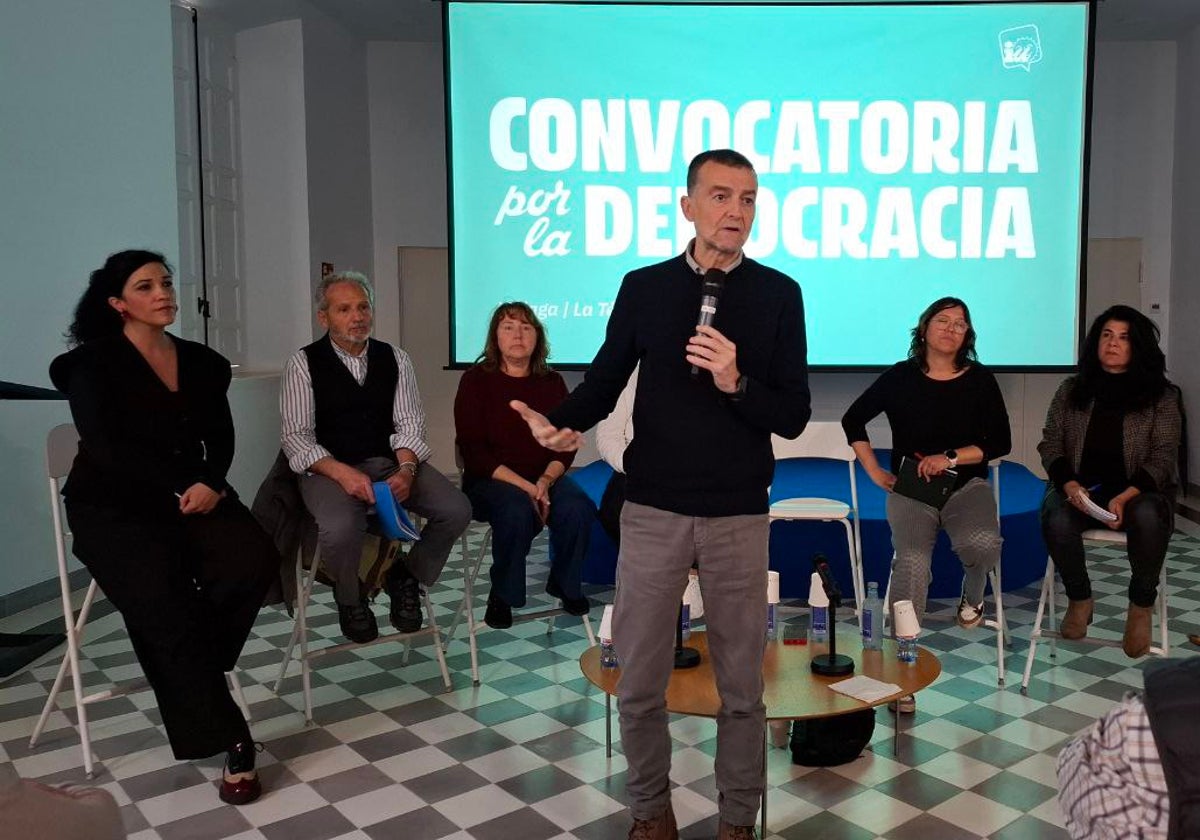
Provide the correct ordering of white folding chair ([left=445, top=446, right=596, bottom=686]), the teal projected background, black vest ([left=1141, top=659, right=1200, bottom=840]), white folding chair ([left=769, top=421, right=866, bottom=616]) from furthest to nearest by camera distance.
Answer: the teal projected background
white folding chair ([left=769, top=421, right=866, bottom=616])
white folding chair ([left=445, top=446, right=596, bottom=686])
black vest ([left=1141, top=659, right=1200, bottom=840])

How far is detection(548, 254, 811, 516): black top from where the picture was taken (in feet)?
6.98

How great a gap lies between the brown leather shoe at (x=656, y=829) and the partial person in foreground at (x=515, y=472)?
4.47ft

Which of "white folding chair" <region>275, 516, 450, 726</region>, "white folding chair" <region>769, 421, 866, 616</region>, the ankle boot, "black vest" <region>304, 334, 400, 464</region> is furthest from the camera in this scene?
"white folding chair" <region>769, 421, 866, 616</region>

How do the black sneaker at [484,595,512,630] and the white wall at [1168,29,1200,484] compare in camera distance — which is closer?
the black sneaker at [484,595,512,630]

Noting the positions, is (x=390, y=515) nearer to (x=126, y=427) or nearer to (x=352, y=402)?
(x=352, y=402)

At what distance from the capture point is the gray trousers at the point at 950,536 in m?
3.48

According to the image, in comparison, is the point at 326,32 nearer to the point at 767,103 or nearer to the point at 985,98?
the point at 767,103

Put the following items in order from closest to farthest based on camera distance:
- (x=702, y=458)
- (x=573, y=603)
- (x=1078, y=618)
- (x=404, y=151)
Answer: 1. (x=702, y=458)
2. (x=1078, y=618)
3. (x=573, y=603)
4. (x=404, y=151)

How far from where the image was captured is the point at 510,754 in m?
2.97

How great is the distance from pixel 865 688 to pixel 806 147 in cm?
429

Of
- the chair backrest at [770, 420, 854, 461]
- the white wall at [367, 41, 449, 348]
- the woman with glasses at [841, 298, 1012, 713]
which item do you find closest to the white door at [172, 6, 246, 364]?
the white wall at [367, 41, 449, 348]

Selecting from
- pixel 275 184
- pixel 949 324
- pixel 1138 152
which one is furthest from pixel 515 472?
pixel 1138 152

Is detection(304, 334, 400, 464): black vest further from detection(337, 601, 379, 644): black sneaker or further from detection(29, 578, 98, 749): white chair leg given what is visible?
detection(29, 578, 98, 749): white chair leg

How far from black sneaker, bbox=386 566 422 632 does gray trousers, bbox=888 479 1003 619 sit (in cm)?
158
